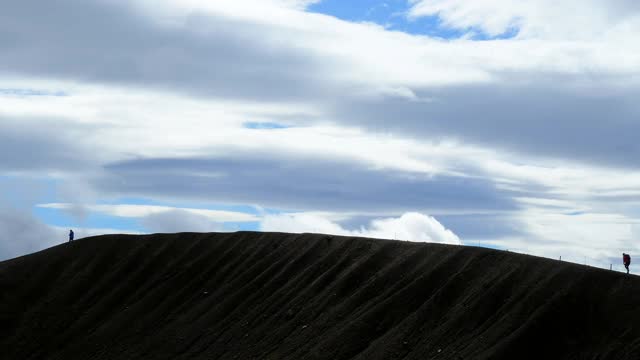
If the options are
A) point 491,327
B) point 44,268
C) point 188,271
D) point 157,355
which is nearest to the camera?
point 491,327

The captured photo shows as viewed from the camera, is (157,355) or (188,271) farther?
(188,271)

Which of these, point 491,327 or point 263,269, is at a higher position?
point 263,269

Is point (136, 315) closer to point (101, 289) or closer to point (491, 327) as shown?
point (101, 289)

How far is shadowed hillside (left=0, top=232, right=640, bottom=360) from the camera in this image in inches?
2042

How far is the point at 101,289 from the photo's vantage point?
8350 centimetres

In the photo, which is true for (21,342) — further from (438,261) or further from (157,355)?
(438,261)

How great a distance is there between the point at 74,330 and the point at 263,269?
17.5 meters

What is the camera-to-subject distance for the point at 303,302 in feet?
220

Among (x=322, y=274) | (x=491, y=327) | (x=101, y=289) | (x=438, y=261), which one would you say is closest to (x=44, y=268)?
(x=101, y=289)

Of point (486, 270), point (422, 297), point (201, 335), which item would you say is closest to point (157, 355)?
point (201, 335)

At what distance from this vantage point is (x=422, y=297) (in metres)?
59.8

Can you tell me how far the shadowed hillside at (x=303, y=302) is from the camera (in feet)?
170

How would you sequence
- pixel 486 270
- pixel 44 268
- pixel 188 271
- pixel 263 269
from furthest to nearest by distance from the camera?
pixel 44 268 → pixel 188 271 → pixel 263 269 → pixel 486 270

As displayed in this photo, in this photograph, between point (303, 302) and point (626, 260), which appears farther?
point (303, 302)
